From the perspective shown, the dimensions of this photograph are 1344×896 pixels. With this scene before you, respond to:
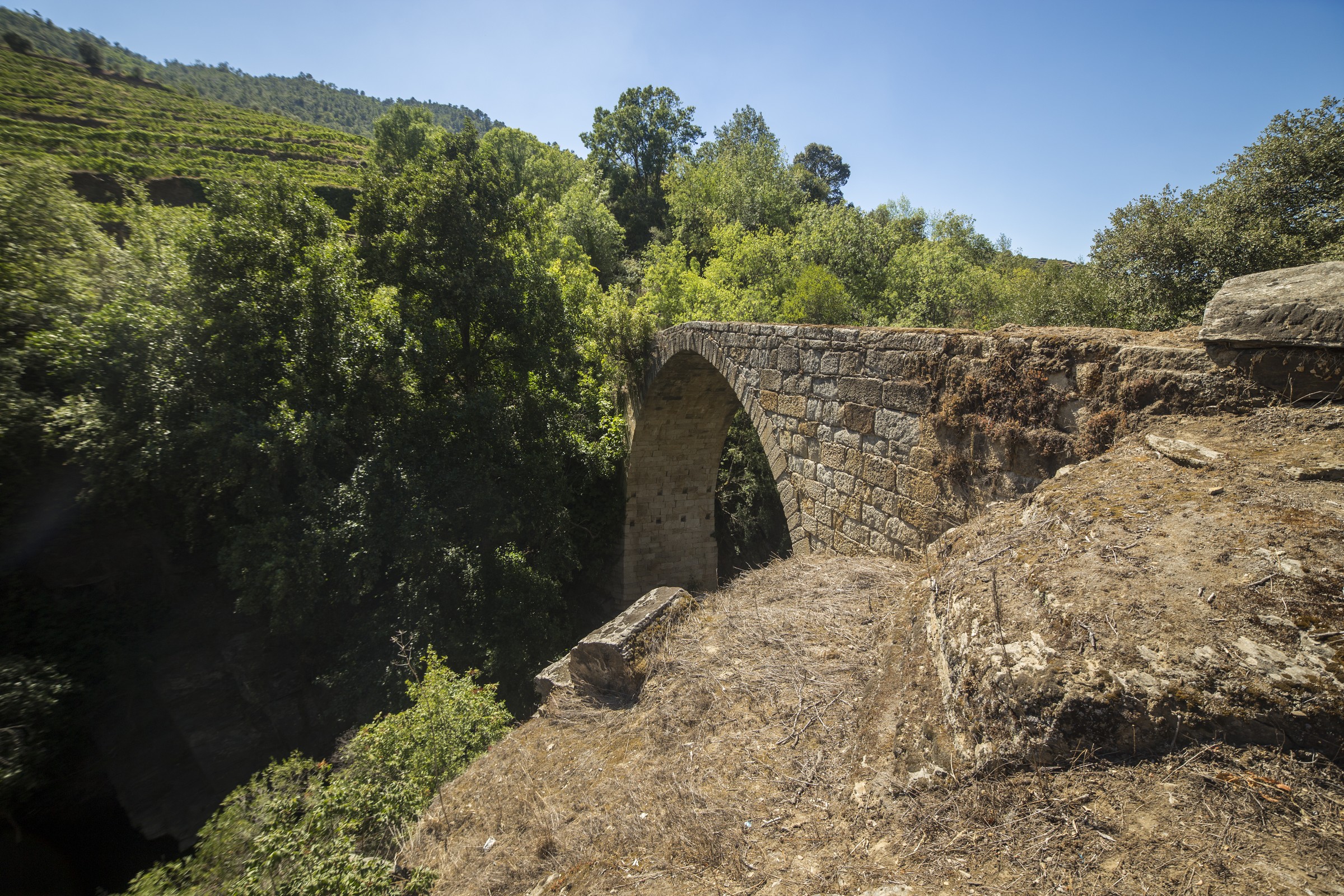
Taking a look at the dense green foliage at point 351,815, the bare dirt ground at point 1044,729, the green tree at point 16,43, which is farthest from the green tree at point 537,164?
the green tree at point 16,43

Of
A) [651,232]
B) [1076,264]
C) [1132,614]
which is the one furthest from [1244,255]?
[651,232]

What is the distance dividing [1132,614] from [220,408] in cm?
1049

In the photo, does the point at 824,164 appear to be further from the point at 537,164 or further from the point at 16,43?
the point at 16,43

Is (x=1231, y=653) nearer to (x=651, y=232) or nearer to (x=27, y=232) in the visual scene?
(x=27, y=232)

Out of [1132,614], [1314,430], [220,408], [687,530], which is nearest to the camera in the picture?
[1132,614]

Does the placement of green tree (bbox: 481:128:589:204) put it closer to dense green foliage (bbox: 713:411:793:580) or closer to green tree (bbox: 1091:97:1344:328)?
dense green foliage (bbox: 713:411:793:580)

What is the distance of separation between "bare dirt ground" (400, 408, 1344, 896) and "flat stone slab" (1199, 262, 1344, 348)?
1.33 feet

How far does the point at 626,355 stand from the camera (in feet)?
39.0

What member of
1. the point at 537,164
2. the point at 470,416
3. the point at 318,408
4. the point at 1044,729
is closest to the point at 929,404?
the point at 1044,729

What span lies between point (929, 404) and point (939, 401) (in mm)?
108

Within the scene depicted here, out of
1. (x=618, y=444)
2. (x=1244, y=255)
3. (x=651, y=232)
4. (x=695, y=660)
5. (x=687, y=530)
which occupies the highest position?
(x=651, y=232)

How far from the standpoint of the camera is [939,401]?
4.88 meters

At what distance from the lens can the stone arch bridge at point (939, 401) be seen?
3.40 meters

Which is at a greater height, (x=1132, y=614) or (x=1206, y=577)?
(x=1206, y=577)
